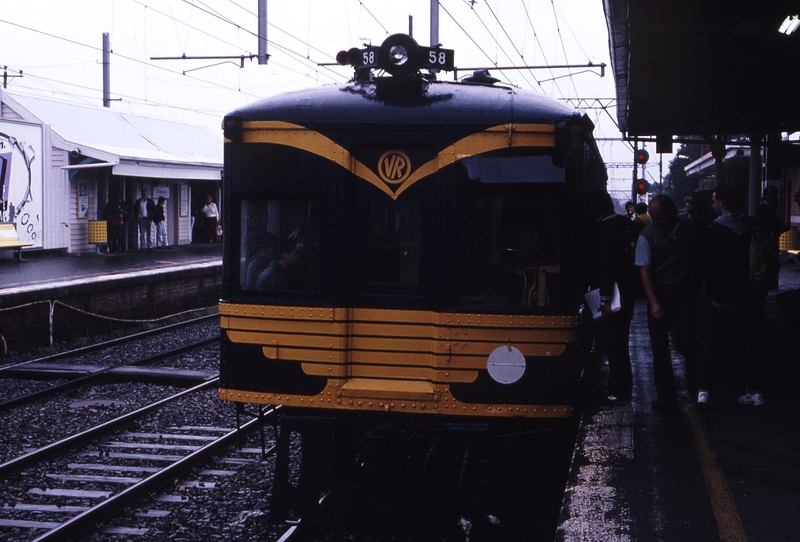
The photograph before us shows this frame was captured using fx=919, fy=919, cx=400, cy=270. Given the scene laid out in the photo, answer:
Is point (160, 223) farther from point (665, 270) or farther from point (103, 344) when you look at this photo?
point (665, 270)

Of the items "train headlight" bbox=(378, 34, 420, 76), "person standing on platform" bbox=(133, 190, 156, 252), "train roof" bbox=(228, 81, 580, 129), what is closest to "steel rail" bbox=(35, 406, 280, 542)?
"train roof" bbox=(228, 81, 580, 129)

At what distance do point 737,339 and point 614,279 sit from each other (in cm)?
117

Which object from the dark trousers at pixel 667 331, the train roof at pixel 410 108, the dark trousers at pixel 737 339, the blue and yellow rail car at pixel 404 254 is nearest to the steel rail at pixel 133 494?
the blue and yellow rail car at pixel 404 254

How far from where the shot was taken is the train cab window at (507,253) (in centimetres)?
500

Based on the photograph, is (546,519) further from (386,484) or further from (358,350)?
(358,350)

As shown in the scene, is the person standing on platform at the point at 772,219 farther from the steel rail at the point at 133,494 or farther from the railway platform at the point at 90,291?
the railway platform at the point at 90,291

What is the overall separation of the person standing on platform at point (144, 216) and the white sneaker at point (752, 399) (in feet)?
64.2

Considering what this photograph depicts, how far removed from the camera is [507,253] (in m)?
5.03

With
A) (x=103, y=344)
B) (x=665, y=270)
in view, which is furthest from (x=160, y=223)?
(x=665, y=270)

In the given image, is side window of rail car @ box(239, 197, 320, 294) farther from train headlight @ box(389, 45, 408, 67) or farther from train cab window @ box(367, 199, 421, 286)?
train headlight @ box(389, 45, 408, 67)

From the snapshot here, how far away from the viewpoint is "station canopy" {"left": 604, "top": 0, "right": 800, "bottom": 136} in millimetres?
8508

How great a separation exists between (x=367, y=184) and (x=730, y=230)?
2793 mm

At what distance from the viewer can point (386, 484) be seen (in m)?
4.97

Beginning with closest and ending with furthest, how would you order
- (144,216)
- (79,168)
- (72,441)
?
1. (72,441)
2. (79,168)
3. (144,216)
